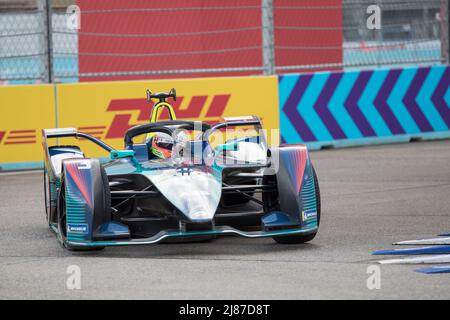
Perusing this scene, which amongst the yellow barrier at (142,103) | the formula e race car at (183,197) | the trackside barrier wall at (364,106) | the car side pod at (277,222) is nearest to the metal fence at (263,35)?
the trackside barrier wall at (364,106)

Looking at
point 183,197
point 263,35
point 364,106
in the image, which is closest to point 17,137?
Result: point 263,35

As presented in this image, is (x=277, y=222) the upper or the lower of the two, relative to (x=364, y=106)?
lower

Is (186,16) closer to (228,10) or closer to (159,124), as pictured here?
(228,10)

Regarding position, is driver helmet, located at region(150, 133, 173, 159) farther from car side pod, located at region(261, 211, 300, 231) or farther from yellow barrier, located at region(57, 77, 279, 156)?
yellow barrier, located at region(57, 77, 279, 156)

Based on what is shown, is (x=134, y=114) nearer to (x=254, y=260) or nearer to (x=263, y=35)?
(x=263, y=35)

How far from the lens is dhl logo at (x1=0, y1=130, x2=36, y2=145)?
42.4ft

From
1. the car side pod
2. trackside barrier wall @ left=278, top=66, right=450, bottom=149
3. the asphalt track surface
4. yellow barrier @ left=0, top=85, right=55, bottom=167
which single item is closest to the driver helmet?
the asphalt track surface

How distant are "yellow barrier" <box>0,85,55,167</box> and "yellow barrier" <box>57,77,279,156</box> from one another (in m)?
0.19

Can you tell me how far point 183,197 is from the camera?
7.50 m

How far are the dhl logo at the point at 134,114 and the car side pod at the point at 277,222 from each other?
5.91m

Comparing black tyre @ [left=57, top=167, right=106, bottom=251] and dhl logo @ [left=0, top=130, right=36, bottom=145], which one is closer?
black tyre @ [left=57, top=167, right=106, bottom=251]

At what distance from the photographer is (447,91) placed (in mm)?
15812

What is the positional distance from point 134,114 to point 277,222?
6108 mm
